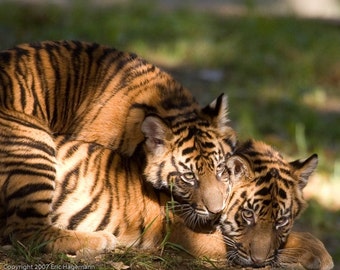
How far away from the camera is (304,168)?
5707mm

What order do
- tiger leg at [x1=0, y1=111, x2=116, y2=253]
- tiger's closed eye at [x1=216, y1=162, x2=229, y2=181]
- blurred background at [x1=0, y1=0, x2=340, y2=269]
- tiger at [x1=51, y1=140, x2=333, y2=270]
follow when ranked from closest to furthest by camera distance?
tiger leg at [x1=0, y1=111, x2=116, y2=253] → tiger at [x1=51, y1=140, x2=333, y2=270] → tiger's closed eye at [x1=216, y1=162, x2=229, y2=181] → blurred background at [x1=0, y1=0, x2=340, y2=269]

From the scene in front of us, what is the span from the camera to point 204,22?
12.8 metres

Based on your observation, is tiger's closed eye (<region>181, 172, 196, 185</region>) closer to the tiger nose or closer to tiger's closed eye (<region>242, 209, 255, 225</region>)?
the tiger nose

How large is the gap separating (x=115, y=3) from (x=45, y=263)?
9.14 m

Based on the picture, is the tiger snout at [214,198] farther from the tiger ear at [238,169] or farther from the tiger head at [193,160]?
the tiger ear at [238,169]

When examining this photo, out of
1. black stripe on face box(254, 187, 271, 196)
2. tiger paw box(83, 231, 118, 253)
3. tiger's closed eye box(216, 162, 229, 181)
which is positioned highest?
tiger's closed eye box(216, 162, 229, 181)

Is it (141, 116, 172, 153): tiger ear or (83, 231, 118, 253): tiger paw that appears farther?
(141, 116, 172, 153): tiger ear

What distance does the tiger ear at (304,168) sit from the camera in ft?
18.6

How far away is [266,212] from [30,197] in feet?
4.87

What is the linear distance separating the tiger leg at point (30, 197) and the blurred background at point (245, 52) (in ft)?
12.3

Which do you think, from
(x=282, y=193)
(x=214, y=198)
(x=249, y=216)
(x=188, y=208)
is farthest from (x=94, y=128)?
(x=282, y=193)

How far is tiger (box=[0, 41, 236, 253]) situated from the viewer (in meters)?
5.40

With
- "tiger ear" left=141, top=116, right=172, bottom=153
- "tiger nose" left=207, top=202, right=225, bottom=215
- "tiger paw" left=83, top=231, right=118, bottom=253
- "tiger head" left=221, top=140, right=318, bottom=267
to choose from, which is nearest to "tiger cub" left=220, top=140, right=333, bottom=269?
"tiger head" left=221, top=140, right=318, bottom=267

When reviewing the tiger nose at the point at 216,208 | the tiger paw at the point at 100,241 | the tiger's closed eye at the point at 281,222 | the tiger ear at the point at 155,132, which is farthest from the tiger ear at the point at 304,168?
the tiger paw at the point at 100,241
